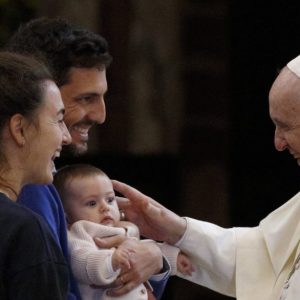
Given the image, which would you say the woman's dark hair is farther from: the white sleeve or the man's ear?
the white sleeve

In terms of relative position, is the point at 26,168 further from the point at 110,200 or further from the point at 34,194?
the point at 110,200

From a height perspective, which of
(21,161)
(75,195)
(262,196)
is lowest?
(262,196)

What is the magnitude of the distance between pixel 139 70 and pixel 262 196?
1.05 metres

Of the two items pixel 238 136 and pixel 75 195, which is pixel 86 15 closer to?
pixel 238 136

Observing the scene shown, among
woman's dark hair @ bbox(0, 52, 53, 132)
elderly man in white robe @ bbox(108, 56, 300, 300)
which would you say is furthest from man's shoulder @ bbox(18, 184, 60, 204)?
elderly man in white robe @ bbox(108, 56, 300, 300)

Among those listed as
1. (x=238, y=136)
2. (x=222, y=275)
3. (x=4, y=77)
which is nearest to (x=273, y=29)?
(x=238, y=136)

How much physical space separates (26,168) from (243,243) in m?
1.82

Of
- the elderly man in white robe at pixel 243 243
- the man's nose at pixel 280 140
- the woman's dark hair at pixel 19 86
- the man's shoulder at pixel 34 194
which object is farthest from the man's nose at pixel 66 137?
the man's nose at pixel 280 140

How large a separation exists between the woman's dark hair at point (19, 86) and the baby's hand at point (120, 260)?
895 millimetres

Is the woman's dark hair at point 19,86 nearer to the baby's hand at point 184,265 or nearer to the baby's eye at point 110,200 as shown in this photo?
the baby's eye at point 110,200

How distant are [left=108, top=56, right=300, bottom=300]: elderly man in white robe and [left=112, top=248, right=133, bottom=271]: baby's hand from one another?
1.58 feet

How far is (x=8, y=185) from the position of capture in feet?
14.1

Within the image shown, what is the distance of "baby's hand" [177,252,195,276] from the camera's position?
587cm

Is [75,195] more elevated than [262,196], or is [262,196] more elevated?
[75,195]
